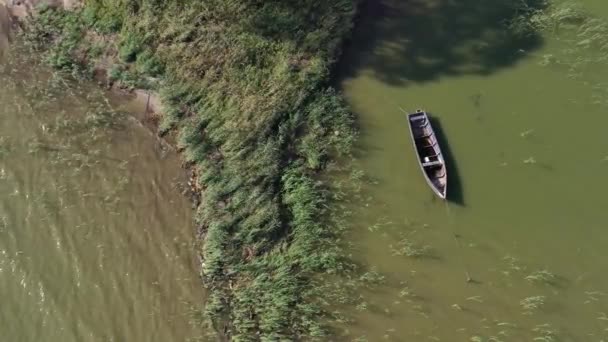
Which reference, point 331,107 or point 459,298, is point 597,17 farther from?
point 459,298

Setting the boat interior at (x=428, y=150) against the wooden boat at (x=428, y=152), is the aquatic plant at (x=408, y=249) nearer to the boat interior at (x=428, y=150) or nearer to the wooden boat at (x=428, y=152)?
the wooden boat at (x=428, y=152)

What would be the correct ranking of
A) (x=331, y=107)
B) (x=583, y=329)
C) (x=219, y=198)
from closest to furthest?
1. (x=583, y=329)
2. (x=219, y=198)
3. (x=331, y=107)

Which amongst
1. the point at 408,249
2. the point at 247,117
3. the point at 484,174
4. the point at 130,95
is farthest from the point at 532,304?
the point at 130,95

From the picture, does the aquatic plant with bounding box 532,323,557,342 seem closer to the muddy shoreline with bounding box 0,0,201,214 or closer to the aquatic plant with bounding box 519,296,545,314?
the aquatic plant with bounding box 519,296,545,314

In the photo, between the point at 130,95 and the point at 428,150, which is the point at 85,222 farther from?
the point at 428,150

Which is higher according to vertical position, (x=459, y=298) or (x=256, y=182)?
(x=256, y=182)

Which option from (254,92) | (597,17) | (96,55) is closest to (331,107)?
(254,92)
